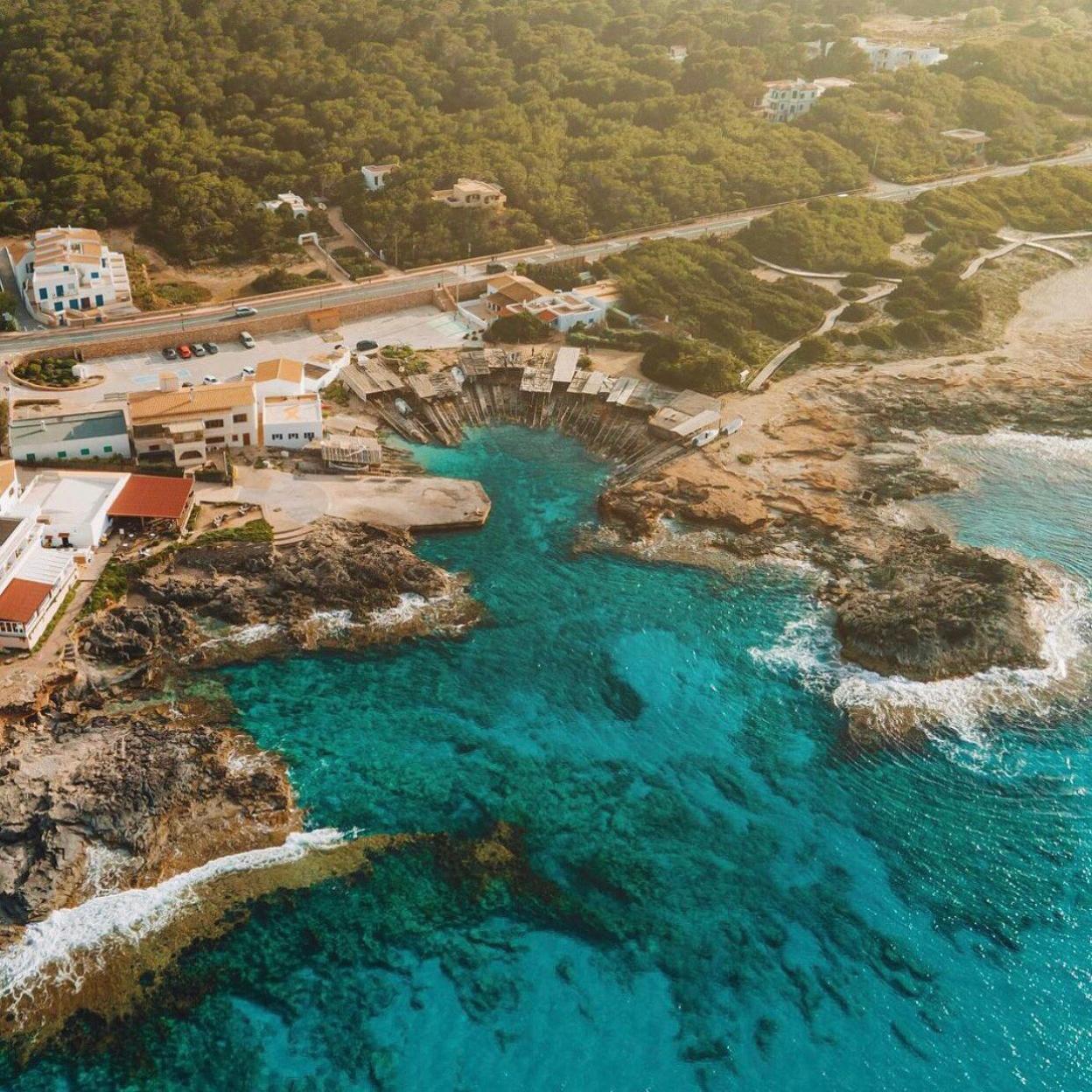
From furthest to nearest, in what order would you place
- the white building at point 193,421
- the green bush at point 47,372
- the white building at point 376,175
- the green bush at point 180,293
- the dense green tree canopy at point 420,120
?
the white building at point 376,175, the dense green tree canopy at point 420,120, the green bush at point 180,293, the green bush at point 47,372, the white building at point 193,421

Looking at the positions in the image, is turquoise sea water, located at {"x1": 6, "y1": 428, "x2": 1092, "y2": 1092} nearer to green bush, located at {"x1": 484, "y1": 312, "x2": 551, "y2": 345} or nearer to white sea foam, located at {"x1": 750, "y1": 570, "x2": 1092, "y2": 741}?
white sea foam, located at {"x1": 750, "y1": 570, "x2": 1092, "y2": 741}

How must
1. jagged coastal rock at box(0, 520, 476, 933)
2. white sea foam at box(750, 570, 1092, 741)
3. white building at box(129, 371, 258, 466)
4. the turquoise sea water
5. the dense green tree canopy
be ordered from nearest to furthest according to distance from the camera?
the turquoise sea water
jagged coastal rock at box(0, 520, 476, 933)
white sea foam at box(750, 570, 1092, 741)
white building at box(129, 371, 258, 466)
the dense green tree canopy

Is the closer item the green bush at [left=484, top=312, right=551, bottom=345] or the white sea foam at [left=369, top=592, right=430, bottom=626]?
the white sea foam at [left=369, top=592, right=430, bottom=626]

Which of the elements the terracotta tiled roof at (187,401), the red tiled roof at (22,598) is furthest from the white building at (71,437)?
the red tiled roof at (22,598)

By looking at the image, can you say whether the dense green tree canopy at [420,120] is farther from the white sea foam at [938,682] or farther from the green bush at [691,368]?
the white sea foam at [938,682]

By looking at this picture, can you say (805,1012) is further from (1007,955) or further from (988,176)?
(988,176)

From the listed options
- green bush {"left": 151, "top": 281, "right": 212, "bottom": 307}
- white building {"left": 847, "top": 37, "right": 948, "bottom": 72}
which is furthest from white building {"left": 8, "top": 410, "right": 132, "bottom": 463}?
white building {"left": 847, "top": 37, "right": 948, "bottom": 72}
